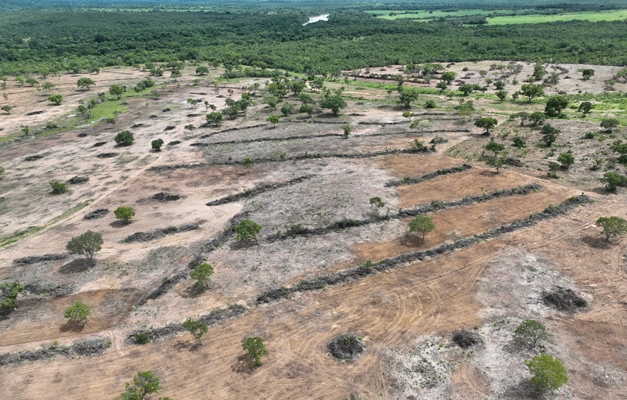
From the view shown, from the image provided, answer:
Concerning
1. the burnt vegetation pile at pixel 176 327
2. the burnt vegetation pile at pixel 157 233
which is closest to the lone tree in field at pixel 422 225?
the burnt vegetation pile at pixel 176 327

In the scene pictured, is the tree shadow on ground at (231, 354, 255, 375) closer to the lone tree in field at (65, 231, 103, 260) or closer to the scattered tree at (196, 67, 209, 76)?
the lone tree in field at (65, 231, 103, 260)

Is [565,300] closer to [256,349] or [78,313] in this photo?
[256,349]

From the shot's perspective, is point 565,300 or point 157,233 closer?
point 565,300

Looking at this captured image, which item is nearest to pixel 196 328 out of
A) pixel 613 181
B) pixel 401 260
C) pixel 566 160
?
pixel 401 260

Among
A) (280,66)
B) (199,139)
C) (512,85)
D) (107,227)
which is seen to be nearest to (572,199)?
(107,227)

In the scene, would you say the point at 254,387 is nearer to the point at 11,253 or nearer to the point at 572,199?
the point at 11,253

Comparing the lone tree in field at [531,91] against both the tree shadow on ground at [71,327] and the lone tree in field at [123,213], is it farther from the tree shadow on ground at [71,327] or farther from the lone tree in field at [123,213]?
the tree shadow on ground at [71,327]
